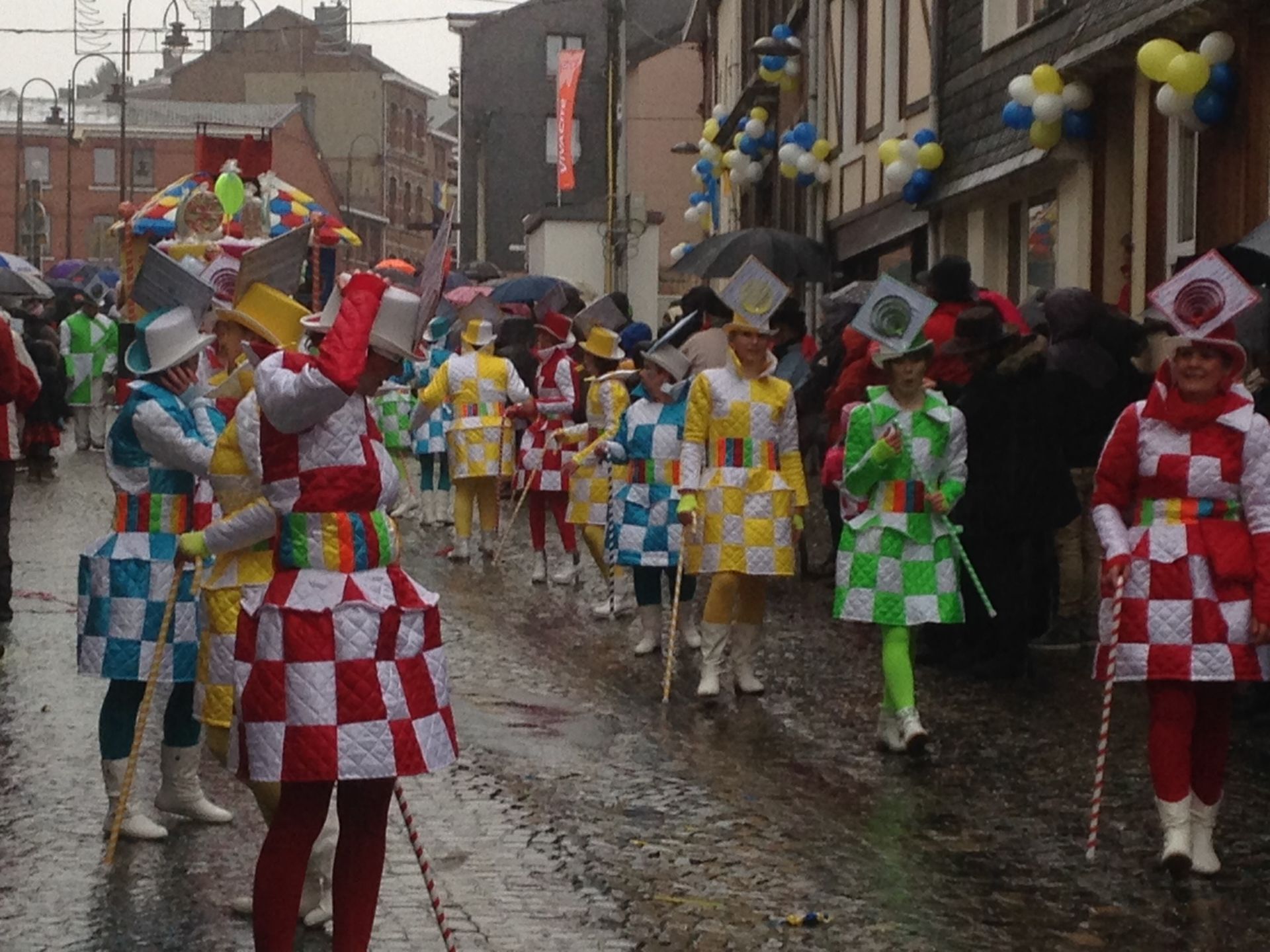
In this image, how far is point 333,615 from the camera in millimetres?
5512

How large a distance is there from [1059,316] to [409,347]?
279 inches

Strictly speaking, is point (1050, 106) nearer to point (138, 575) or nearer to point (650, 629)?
point (650, 629)

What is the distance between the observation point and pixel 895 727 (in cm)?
941

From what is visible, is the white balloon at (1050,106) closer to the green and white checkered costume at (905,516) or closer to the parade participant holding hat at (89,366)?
the green and white checkered costume at (905,516)

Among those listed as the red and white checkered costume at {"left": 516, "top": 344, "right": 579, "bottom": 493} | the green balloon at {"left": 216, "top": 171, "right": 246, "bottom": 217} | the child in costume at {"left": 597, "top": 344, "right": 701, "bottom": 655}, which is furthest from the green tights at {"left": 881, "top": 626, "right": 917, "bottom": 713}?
the green balloon at {"left": 216, "top": 171, "right": 246, "bottom": 217}

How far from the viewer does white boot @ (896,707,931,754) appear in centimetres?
912

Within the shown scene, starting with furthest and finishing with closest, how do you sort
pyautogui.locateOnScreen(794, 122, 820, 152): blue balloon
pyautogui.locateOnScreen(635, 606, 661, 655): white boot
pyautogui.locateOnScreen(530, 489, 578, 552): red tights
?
1. pyautogui.locateOnScreen(794, 122, 820, 152): blue balloon
2. pyautogui.locateOnScreen(530, 489, 578, 552): red tights
3. pyautogui.locateOnScreen(635, 606, 661, 655): white boot

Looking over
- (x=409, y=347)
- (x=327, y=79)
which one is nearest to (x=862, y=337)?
(x=409, y=347)

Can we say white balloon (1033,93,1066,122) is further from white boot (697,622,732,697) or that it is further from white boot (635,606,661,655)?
white boot (697,622,732,697)

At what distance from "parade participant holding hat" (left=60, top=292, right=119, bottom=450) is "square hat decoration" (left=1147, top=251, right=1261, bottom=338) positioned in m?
21.9

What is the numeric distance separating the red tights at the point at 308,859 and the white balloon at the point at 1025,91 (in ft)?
38.6

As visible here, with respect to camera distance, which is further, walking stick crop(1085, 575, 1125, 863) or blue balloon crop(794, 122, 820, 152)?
blue balloon crop(794, 122, 820, 152)

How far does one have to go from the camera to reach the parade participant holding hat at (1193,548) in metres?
7.18

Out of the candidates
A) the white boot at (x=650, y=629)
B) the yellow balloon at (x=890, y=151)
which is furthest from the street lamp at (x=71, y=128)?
the white boot at (x=650, y=629)
